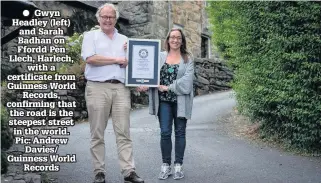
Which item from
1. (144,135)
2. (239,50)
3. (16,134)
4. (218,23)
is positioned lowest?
(144,135)

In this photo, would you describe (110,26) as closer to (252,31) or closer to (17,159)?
(17,159)

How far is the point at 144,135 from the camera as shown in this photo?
900cm

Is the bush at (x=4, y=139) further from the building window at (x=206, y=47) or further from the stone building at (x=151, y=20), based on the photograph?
the building window at (x=206, y=47)

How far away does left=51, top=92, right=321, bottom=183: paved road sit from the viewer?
573cm

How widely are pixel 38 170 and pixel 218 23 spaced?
968cm

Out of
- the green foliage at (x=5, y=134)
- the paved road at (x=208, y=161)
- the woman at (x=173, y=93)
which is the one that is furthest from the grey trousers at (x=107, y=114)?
the green foliage at (x=5, y=134)

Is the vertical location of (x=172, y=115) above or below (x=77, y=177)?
above

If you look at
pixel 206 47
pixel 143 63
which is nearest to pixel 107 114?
pixel 143 63

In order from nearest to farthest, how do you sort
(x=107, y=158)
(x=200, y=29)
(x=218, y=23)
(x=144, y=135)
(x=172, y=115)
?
1. (x=172, y=115)
2. (x=107, y=158)
3. (x=144, y=135)
4. (x=218, y=23)
5. (x=200, y=29)

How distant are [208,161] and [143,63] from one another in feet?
6.85

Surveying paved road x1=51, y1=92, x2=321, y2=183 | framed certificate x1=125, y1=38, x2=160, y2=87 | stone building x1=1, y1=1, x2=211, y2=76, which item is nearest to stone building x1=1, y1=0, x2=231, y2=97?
stone building x1=1, y1=1, x2=211, y2=76

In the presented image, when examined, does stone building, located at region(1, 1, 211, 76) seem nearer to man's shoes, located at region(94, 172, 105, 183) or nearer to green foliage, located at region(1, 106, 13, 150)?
man's shoes, located at region(94, 172, 105, 183)

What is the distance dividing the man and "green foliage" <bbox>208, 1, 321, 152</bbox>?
298cm

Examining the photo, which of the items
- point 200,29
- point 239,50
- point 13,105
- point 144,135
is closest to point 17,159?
point 13,105
